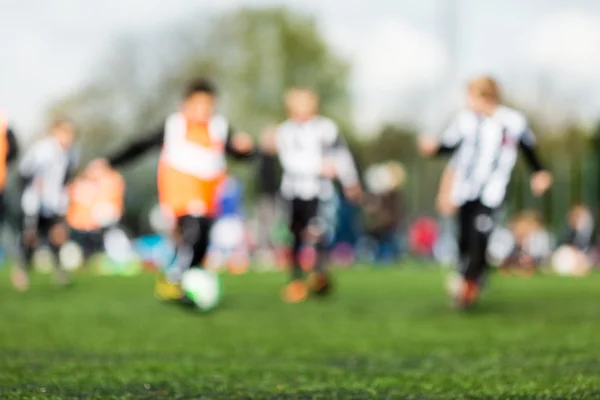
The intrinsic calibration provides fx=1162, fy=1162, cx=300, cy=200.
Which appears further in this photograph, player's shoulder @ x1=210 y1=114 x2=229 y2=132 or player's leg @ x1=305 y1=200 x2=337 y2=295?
player's leg @ x1=305 y1=200 x2=337 y2=295

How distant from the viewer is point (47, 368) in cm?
552

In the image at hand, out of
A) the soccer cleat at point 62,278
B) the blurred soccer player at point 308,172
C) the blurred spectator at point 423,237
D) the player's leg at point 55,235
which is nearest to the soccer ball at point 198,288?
the blurred soccer player at point 308,172

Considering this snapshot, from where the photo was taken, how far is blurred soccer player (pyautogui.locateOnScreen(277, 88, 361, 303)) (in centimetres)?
1205

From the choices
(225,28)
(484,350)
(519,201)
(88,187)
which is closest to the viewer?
(484,350)

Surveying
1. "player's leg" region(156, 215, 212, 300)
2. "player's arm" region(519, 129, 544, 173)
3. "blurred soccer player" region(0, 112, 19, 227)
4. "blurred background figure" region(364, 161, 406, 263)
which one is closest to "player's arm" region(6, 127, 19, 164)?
"blurred soccer player" region(0, 112, 19, 227)

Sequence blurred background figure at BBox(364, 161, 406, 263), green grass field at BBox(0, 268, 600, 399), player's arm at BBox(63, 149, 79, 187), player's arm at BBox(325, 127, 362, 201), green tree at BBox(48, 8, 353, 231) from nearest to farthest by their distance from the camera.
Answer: green grass field at BBox(0, 268, 600, 399) → player's arm at BBox(325, 127, 362, 201) → player's arm at BBox(63, 149, 79, 187) → blurred background figure at BBox(364, 161, 406, 263) → green tree at BBox(48, 8, 353, 231)

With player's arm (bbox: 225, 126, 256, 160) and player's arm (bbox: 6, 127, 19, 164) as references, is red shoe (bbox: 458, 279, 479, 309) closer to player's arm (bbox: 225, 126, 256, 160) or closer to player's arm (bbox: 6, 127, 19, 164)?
player's arm (bbox: 225, 126, 256, 160)

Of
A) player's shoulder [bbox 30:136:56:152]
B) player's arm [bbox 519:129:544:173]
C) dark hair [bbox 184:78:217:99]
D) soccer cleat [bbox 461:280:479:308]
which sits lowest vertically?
soccer cleat [bbox 461:280:479:308]

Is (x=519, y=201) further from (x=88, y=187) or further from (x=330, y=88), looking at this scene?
(x=330, y=88)

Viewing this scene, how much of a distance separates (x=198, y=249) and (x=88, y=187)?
45.1ft

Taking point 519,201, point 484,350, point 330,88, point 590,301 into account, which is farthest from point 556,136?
point 484,350

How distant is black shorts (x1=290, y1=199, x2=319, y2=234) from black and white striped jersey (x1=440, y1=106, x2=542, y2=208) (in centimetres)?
226

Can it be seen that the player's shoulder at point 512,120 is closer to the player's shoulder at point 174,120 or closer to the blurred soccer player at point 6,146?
the player's shoulder at point 174,120

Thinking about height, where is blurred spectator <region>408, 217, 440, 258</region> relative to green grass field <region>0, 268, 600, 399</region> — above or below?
above
